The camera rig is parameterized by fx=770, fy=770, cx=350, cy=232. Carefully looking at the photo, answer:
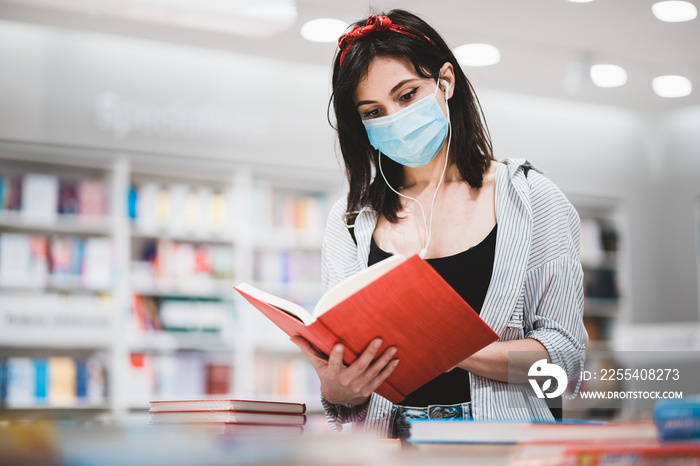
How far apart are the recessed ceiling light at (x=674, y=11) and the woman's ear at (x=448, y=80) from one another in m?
3.82

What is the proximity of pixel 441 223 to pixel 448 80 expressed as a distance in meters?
0.31

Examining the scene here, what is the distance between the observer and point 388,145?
5.21 feet

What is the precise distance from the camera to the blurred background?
4.81 m

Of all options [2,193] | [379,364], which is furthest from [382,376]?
[2,193]

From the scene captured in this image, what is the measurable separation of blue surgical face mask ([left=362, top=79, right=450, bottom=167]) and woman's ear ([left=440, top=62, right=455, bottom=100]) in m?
0.03

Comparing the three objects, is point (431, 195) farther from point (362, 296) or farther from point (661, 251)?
point (661, 251)

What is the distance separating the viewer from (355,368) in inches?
45.0

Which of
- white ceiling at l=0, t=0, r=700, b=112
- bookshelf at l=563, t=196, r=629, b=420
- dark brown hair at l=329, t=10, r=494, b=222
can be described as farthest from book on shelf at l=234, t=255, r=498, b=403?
bookshelf at l=563, t=196, r=629, b=420

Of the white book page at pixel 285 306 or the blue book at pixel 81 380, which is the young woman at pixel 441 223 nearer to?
the white book page at pixel 285 306

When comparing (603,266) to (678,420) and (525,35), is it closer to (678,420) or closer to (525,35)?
(525,35)

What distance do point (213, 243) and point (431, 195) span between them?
405 centimetres

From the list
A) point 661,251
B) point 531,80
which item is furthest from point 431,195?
point 661,251

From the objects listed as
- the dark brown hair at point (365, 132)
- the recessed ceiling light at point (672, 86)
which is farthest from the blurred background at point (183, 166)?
the dark brown hair at point (365, 132)

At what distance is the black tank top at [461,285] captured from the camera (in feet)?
4.48
